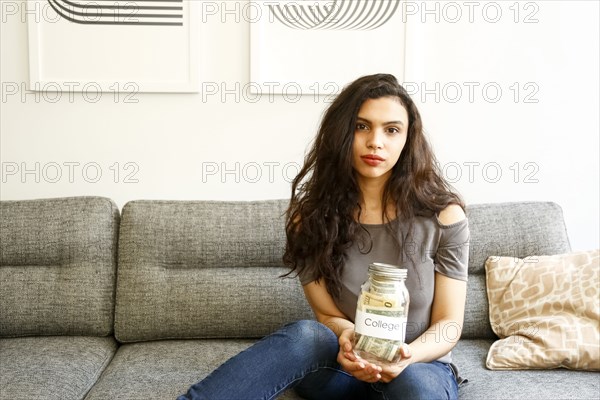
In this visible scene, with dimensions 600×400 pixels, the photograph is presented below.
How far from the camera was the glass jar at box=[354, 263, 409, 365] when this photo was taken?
3.77ft

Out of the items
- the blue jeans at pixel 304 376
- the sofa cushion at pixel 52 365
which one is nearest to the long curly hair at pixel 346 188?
the blue jeans at pixel 304 376

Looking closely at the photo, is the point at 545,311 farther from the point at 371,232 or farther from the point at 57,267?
the point at 57,267

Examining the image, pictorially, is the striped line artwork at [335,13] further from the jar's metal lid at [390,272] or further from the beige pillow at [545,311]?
the jar's metal lid at [390,272]

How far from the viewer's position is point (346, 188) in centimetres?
146

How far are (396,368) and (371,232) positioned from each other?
1.17 ft

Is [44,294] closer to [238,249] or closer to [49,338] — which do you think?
[49,338]

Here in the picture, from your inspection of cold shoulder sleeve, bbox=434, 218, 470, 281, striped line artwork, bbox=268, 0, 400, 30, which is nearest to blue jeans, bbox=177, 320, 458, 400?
cold shoulder sleeve, bbox=434, 218, 470, 281

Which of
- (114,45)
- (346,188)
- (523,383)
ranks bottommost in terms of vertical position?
(523,383)

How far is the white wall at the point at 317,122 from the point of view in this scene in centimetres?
204

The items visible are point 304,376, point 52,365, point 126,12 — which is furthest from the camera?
point 126,12

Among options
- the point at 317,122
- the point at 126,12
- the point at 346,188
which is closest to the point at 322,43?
the point at 317,122

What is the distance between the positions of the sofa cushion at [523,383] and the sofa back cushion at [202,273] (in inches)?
19.4

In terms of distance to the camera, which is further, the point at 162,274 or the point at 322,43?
the point at 322,43

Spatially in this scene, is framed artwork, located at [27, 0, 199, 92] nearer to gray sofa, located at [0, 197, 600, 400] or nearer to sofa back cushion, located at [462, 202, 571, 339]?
gray sofa, located at [0, 197, 600, 400]
